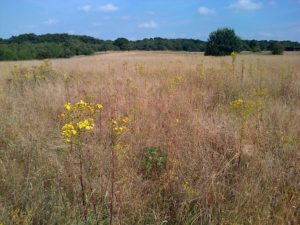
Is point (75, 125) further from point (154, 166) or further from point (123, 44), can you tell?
point (123, 44)

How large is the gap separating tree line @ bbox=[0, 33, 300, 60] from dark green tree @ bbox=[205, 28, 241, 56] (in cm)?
172

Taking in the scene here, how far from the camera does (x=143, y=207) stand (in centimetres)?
251

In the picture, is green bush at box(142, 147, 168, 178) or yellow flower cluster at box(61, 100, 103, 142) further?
green bush at box(142, 147, 168, 178)

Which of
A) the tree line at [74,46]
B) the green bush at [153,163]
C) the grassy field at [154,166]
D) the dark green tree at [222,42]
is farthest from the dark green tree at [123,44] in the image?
the green bush at [153,163]

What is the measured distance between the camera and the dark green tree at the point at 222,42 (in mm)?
41750

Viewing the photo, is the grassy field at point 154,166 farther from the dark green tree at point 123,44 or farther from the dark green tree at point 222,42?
the dark green tree at point 123,44

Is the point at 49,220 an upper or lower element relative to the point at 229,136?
lower

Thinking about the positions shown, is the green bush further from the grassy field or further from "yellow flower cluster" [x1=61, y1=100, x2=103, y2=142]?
"yellow flower cluster" [x1=61, y1=100, x2=103, y2=142]

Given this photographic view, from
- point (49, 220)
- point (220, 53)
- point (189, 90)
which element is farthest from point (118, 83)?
point (220, 53)

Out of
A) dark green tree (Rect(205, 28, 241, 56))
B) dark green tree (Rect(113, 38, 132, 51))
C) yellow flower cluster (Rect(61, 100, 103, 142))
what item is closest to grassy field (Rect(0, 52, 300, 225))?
yellow flower cluster (Rect(61, 100, 103, 142))

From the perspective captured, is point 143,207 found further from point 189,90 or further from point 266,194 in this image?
point 189,90

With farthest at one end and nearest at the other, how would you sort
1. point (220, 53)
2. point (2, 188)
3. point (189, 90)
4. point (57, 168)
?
point (220, 53) → point (189, 90) → point (57, 168) → point (2, 188)

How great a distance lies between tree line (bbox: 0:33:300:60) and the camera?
148ft

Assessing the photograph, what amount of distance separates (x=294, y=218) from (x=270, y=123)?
1.87m
